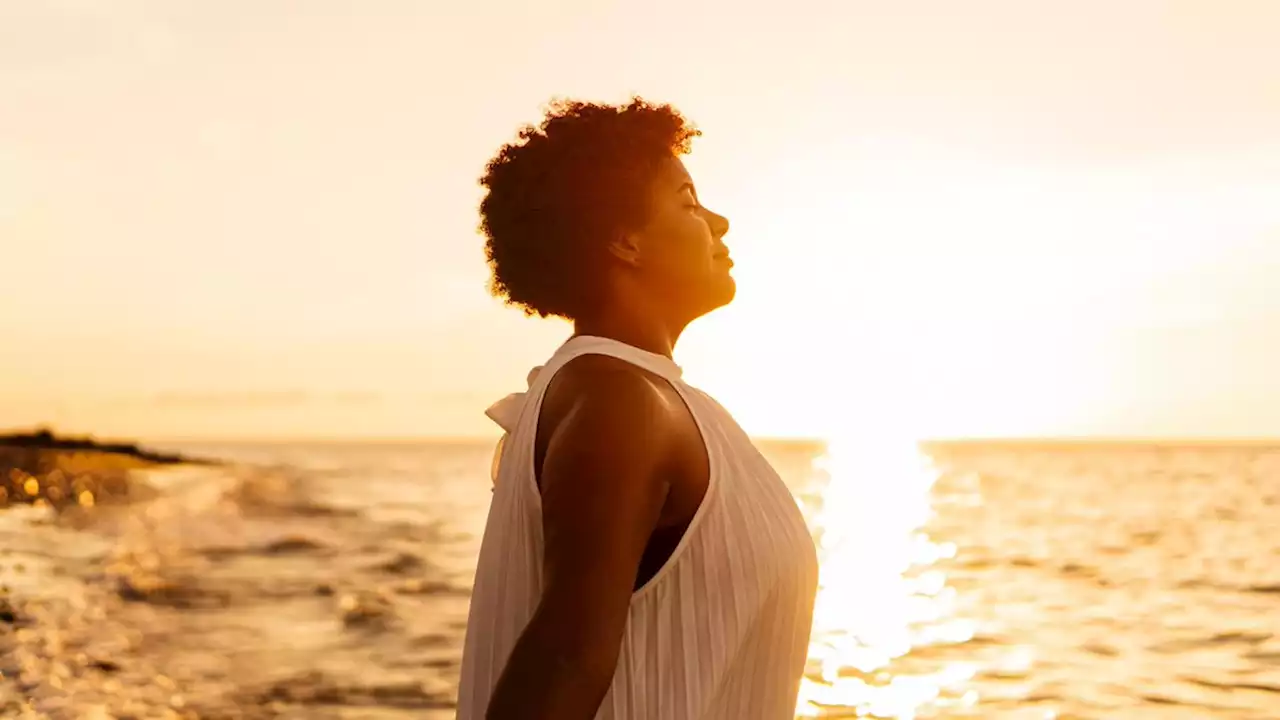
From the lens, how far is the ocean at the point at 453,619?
1202 cm

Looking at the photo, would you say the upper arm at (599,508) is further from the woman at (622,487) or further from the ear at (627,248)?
the ear at (627,248)

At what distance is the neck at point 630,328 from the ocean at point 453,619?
965 centimetres

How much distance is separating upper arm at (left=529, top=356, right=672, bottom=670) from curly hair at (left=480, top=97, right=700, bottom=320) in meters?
0.43

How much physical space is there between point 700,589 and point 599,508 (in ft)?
1.01

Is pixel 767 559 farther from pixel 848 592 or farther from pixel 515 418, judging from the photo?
pixel 848 592

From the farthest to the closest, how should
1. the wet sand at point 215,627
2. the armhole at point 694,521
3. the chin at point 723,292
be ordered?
the wet sand at point 215,627, the chin at point 723,292, the armhole at point 694,521

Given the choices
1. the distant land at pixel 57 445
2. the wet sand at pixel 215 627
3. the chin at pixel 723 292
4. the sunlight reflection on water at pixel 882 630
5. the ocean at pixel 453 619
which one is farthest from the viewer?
the distant land at pixel 57 445

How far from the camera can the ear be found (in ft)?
7.11

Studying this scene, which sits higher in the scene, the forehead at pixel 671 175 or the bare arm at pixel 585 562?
the forehead at pixel 671 175

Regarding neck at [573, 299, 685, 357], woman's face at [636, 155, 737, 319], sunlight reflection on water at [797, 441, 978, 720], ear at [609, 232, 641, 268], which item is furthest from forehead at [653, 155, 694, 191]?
sunlight reflection on water at [797, 441, 978, 720]

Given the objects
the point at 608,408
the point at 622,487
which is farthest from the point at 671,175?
the point at 622,487

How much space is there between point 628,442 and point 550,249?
559 mm

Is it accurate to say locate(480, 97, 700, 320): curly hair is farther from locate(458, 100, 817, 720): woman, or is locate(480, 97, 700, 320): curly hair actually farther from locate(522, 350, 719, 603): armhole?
locate(522, 350, 719, 603): armhole

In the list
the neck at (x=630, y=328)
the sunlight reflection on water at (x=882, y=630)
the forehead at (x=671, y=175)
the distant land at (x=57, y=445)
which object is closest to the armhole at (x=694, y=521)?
the neck at (x=630, y=328)
